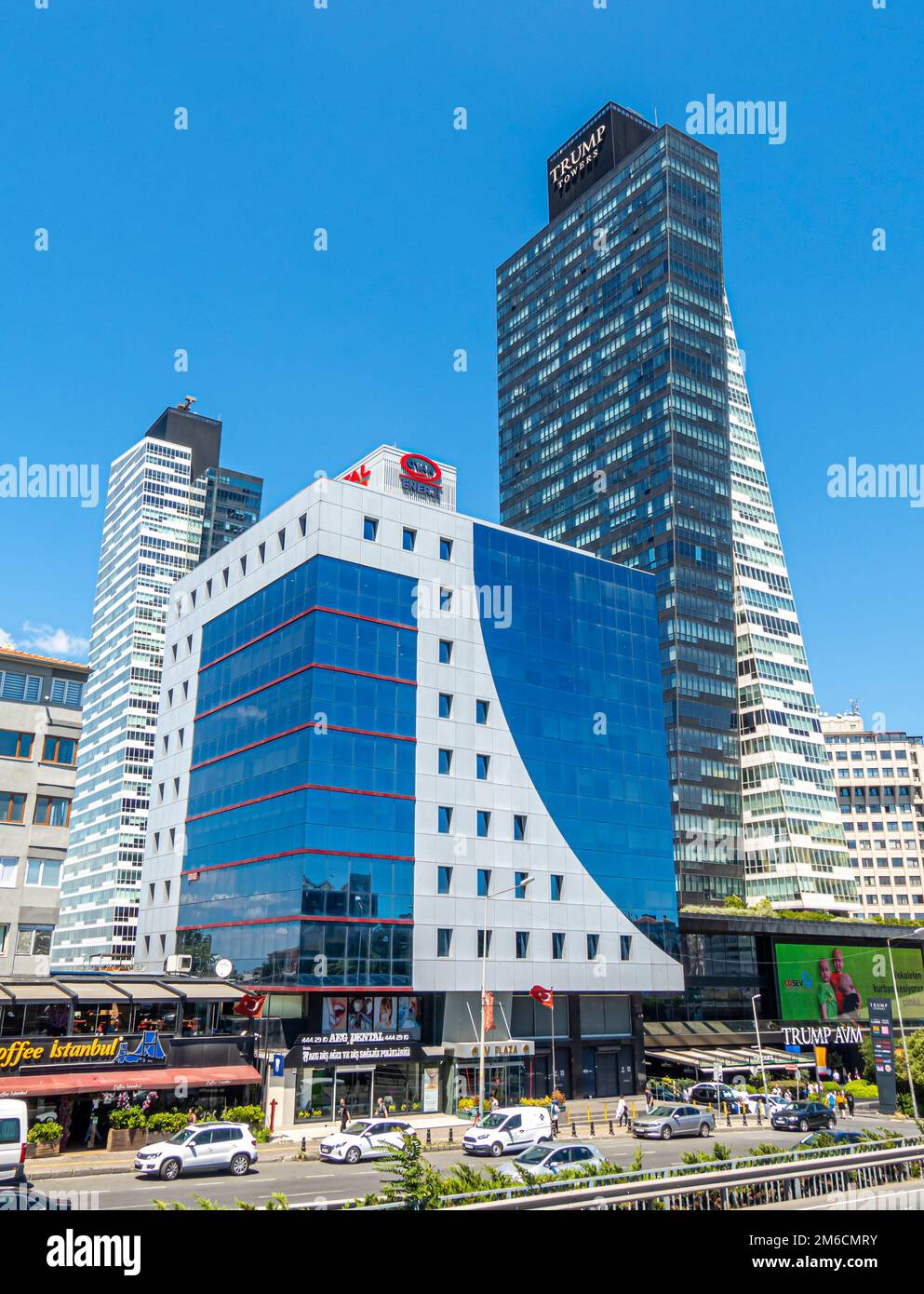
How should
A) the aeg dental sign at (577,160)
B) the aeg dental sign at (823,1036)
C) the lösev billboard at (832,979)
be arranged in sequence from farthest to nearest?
the aeg dental sign at (577,160), the lösev billboard at (832,979), the aeg dental sign at (823,1036)

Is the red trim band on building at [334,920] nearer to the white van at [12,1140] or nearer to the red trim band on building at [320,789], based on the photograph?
the red trim band on building at [320,789]

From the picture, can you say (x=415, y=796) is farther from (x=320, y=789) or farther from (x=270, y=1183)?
(x=270, y=1183)

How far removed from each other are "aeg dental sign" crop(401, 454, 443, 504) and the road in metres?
43.9

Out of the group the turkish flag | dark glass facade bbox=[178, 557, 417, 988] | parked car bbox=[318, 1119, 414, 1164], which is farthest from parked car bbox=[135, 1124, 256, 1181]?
dark glass facade bbox=[178, 557, 417, 988]

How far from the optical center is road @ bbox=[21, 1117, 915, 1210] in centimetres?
3159

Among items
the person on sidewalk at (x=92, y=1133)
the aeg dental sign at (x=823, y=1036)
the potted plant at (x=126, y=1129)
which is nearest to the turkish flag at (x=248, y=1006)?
the potted plant at (x=126, y=1129)

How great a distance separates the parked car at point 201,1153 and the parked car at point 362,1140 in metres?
4.49

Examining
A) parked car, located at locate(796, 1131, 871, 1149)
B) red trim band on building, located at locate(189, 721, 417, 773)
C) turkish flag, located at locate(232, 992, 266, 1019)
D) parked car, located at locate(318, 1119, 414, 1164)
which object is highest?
red trim band on building, located at locate(189, 721, 417, 773)

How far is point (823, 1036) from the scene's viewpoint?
94500 millimetres

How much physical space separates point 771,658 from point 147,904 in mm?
99233

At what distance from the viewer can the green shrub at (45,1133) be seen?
138ft

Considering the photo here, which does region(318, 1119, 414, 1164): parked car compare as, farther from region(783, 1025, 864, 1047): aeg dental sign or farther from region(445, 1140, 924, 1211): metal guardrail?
region(783, 1025, 864, 1047): aeg dental sign
